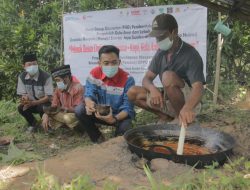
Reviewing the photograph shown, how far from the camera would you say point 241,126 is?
14.6ft

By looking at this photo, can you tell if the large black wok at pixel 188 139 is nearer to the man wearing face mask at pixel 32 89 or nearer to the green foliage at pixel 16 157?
the green foliage at pixel 16 157

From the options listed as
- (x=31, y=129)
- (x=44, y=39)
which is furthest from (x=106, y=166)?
(x=44, y=39)

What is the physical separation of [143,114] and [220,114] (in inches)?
49.7

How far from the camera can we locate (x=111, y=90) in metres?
4.71

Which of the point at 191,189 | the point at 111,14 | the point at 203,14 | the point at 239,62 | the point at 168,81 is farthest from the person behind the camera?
the point at 239,62

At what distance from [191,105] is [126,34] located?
9.37 feet

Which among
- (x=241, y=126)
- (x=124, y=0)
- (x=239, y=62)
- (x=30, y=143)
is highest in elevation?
(x=124, y=0)

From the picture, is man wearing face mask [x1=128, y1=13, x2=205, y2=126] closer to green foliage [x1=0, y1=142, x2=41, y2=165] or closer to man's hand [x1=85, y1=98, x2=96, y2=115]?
man's hand [x1=85, y1=98, x2=96, y2=115]

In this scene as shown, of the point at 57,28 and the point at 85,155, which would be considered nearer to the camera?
the point at 85,155

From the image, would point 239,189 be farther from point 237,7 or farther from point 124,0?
point 124,0

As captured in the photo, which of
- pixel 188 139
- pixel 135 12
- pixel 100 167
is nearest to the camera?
pixel 100 167

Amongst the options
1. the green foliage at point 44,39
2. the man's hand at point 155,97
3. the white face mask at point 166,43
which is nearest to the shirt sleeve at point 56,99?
the man's hand at point 155,97

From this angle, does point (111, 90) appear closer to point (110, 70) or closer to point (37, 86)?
point (110, 70)

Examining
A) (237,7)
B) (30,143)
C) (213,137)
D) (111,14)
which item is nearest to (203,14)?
(111,14)
